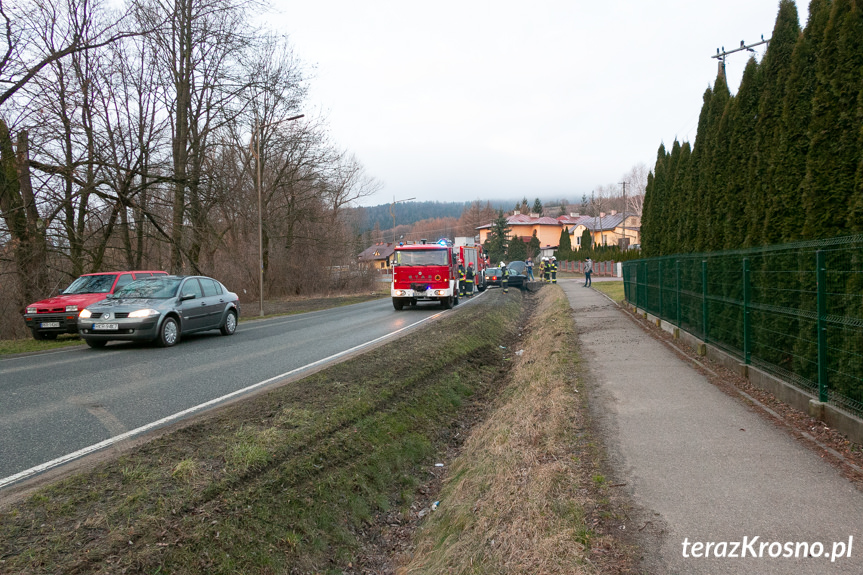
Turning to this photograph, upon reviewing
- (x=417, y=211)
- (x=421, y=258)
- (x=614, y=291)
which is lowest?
(x=614, y=291)

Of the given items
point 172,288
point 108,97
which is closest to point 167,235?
point 108,97

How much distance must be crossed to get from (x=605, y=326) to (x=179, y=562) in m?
13.4

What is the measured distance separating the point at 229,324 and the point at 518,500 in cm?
1269

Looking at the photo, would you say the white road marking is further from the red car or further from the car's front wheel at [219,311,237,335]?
the red car

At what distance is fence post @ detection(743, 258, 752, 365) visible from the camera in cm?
789

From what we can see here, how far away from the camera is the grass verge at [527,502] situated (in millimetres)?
3725

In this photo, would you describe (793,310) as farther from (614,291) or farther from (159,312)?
(614,291)

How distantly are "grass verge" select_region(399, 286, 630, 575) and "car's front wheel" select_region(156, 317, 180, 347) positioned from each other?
26.3 ft

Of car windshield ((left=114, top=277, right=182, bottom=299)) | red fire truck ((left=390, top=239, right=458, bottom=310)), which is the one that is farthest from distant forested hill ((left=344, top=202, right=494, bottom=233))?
car windshield ((left=114, top=277, right=182, bottom=299))

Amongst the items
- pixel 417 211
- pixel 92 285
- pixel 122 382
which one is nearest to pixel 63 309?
pixel 92 285

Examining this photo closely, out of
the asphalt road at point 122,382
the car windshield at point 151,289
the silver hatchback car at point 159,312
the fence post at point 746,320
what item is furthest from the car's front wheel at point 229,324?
the fence post at point 746,320

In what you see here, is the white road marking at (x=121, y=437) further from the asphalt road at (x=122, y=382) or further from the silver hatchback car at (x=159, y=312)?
the silver hatchback car at (x=159, y=312)

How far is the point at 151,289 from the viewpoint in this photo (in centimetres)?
1381

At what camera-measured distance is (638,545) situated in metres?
3.66
